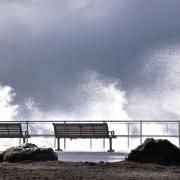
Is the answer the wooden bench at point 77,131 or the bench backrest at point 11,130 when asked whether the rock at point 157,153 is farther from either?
the bench backrest at point 11,130

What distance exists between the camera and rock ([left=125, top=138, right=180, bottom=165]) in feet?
36.8

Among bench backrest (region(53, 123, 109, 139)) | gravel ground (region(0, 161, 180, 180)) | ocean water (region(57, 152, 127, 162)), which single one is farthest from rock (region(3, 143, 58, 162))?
bench backrest (region(53, 123, 109, 139))

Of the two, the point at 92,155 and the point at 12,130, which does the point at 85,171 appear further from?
the point at 12,130

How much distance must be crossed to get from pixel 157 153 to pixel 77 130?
7.00 metres

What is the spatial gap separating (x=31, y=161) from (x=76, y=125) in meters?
6.89

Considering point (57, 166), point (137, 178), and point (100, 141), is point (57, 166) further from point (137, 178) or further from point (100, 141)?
point (100, 141)

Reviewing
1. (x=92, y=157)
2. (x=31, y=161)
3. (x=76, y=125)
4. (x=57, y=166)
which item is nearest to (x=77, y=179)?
(x=57, y=166)

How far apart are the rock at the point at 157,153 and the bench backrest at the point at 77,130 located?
657cm

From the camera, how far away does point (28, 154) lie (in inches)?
449

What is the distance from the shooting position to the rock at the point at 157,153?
11.2m

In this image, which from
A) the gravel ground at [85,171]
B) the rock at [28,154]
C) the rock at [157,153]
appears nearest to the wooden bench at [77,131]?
the rock at [28,154]

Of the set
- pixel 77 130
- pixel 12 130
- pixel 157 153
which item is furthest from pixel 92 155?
pixel 157 153

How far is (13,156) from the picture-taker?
11422mm

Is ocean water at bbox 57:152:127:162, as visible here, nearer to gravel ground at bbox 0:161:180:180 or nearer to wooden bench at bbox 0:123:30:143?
wooden bench at bbox 0:123:30:143
